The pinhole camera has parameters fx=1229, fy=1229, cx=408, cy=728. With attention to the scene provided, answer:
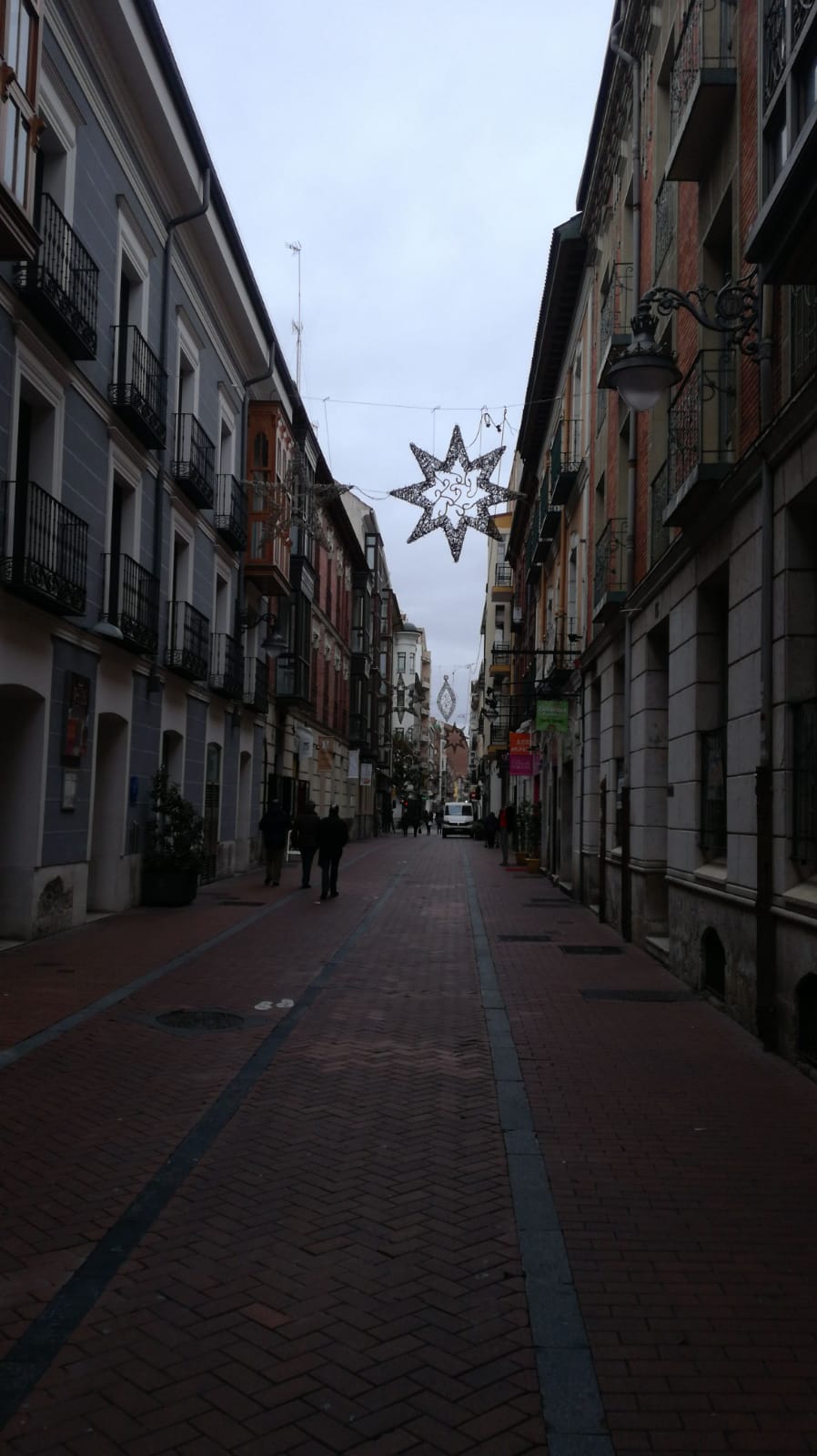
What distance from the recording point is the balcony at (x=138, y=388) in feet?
53.8

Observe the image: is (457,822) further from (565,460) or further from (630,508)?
(630,508)

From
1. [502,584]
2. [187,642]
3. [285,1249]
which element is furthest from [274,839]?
[502,584]

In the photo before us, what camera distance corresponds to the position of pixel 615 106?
59.2 ft

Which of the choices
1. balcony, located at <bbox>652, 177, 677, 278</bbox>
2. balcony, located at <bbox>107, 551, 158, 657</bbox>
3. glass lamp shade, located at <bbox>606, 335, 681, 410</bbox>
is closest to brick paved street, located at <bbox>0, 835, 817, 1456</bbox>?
glass lamp shade, located at <bbox>606, 335, 681, 410</bbox>

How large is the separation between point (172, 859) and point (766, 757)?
11511mm

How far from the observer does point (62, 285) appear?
13828 millimetres

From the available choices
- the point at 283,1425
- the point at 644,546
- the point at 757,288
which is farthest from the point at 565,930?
the point at 283,1425

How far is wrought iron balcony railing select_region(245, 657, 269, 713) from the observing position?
27.0 metres

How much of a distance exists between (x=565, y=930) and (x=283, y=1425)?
13372mm

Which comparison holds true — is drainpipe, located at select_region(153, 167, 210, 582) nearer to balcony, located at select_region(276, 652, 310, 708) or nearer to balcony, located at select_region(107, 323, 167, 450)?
balcony, located at select_region(107, 323, 167, 450)

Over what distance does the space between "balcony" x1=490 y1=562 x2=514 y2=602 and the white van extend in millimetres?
12188

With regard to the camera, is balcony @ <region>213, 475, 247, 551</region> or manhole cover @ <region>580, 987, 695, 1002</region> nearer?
manhole cover @ <region>580, 987, 695, 1002</region>

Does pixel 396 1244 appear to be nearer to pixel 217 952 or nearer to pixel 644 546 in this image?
pixel 217 952

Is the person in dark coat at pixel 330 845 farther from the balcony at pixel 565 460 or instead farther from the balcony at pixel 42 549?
the balcony at pixel 565 460
